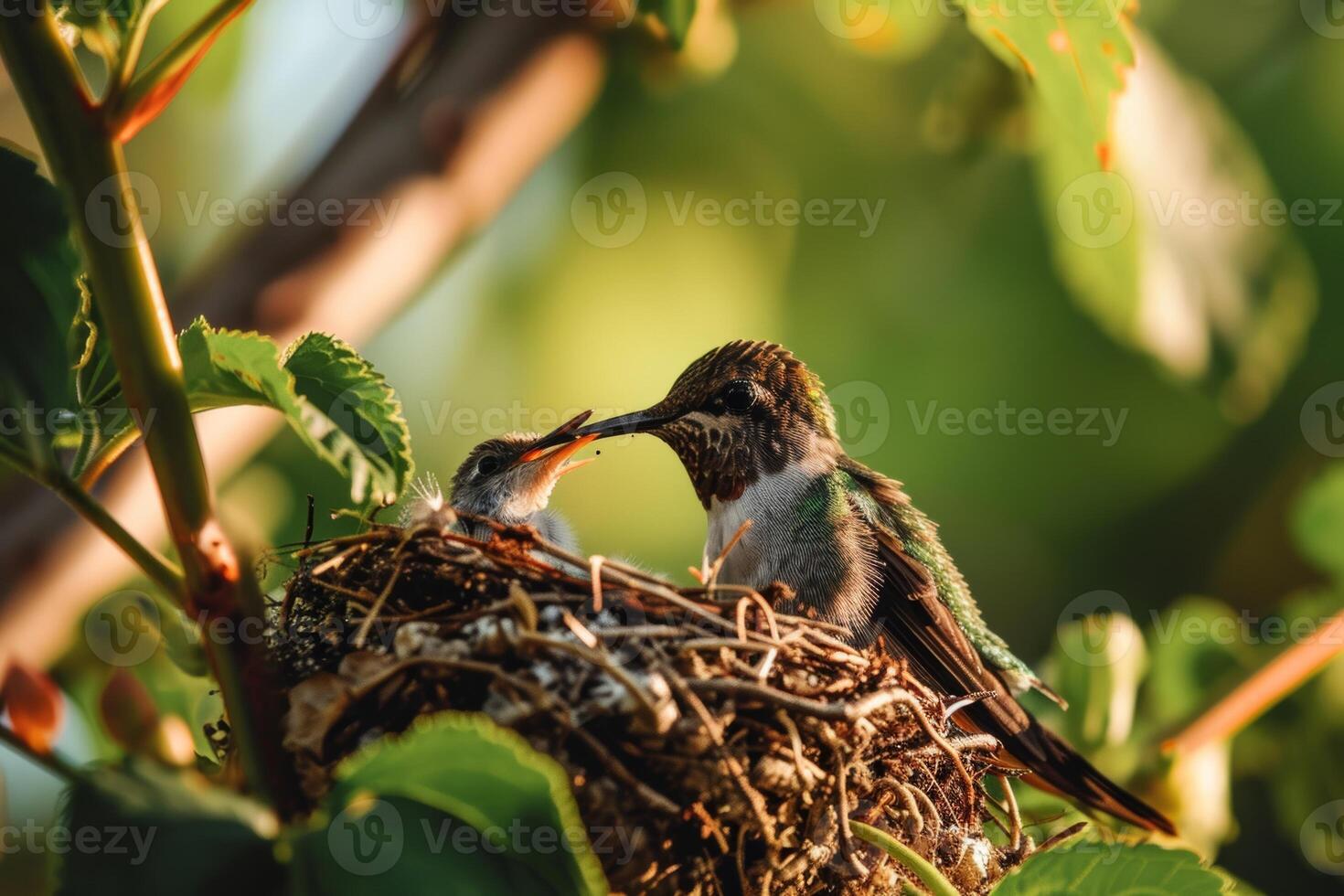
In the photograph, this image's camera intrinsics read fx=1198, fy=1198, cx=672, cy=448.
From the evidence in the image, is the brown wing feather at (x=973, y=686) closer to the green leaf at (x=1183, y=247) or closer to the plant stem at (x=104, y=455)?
the green leaf at (x=1183, y=247)

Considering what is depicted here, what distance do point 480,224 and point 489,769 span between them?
93.4 inches

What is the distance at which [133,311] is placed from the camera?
4.30 ft

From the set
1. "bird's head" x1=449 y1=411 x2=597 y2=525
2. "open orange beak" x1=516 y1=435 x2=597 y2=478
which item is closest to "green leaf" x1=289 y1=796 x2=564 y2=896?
"open orange beak" x1=516 y1=435 x2=597 y2=478

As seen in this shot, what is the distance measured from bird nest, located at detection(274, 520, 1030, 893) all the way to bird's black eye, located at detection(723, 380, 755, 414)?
32.8 inches

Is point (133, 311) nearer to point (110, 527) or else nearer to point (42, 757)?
point (110, 527)

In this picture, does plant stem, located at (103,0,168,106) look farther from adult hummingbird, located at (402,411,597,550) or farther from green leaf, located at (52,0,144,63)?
adult hummingbird, located at (402,411,597,550)

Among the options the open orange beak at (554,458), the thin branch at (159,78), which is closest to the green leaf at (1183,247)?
the open orange beak at (554,458)

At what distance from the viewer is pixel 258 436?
10.1 ft

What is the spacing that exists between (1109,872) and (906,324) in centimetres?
363

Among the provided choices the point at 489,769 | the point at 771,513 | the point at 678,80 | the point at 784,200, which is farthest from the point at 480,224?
the point at 489,769

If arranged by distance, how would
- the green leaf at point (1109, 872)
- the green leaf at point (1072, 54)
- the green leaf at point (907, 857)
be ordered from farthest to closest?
the green leaf at point (1072, 54), the green leaf at point (907, 857), the green leaf at point (1109, 872)

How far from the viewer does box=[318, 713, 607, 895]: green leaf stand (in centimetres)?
118

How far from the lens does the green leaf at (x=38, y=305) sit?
1.37 meters

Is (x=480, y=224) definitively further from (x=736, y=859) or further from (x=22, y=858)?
(x=22, y=858)
